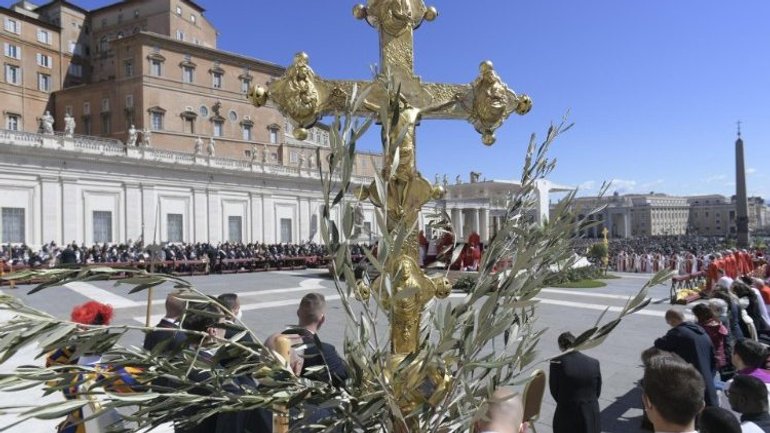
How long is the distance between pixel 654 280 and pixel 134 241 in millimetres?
37184

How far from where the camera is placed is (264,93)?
241cm

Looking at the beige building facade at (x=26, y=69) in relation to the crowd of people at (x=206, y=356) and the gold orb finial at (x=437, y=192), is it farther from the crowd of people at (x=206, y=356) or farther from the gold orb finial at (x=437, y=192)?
the gold orb finial at (x=437, y=192)

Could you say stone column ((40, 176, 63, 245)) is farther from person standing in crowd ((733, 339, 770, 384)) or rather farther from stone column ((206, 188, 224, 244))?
person standing in crowd ((733, 339, 770, 384))

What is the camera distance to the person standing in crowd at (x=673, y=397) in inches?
111

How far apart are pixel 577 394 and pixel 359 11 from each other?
401 centimetres

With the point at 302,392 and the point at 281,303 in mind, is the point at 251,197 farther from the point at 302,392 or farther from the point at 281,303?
the point at 302,392

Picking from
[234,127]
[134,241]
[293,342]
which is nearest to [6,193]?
[134,241]

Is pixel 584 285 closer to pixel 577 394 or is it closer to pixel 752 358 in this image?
pixel 752 358

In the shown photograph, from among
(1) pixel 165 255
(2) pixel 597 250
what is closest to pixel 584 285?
(2) pixel 597 250

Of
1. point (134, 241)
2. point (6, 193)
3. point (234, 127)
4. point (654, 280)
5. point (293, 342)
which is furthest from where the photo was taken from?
point (234, 127)

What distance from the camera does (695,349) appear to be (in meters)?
5.58

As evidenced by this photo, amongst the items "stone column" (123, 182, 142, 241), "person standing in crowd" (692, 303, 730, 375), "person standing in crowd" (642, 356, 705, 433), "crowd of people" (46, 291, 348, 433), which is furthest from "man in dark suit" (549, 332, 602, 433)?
"stone column" (123, 182, 142, 241)

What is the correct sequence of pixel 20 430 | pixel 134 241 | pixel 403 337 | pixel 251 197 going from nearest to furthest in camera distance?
1. pixel 403 337
2. pixel 20 430
3. pixel 134 241
4. pixel 251 197

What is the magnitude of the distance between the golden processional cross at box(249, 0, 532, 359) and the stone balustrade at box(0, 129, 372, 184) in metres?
22.0
